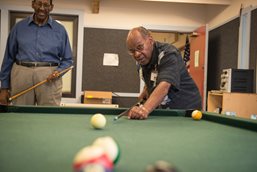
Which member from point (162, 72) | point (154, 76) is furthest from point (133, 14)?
point (162, 72)

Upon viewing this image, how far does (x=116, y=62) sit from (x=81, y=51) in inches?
21.7

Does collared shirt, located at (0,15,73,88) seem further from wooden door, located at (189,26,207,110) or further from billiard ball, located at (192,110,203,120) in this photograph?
wooden door, located at (189,26,207,110)

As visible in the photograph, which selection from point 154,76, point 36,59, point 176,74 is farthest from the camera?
point 36,59

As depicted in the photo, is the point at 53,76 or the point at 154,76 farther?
the point at 53,76

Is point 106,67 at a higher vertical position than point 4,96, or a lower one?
higher

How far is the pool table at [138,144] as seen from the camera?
32.0 inches

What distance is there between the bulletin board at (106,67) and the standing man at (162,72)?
2.23m

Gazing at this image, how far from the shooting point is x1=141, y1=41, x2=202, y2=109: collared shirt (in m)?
2.17

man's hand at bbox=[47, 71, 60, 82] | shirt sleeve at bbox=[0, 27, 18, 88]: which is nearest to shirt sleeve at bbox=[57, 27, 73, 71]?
man's hand at bbox=[47, 71, 60, 82]

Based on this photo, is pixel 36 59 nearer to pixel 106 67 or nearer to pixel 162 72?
Answer: pixel 162 72

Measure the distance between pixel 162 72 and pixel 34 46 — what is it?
1.44m

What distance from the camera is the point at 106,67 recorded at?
475cm

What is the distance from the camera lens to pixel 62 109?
2.11m

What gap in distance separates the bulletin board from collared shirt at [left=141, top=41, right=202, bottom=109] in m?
2.25
